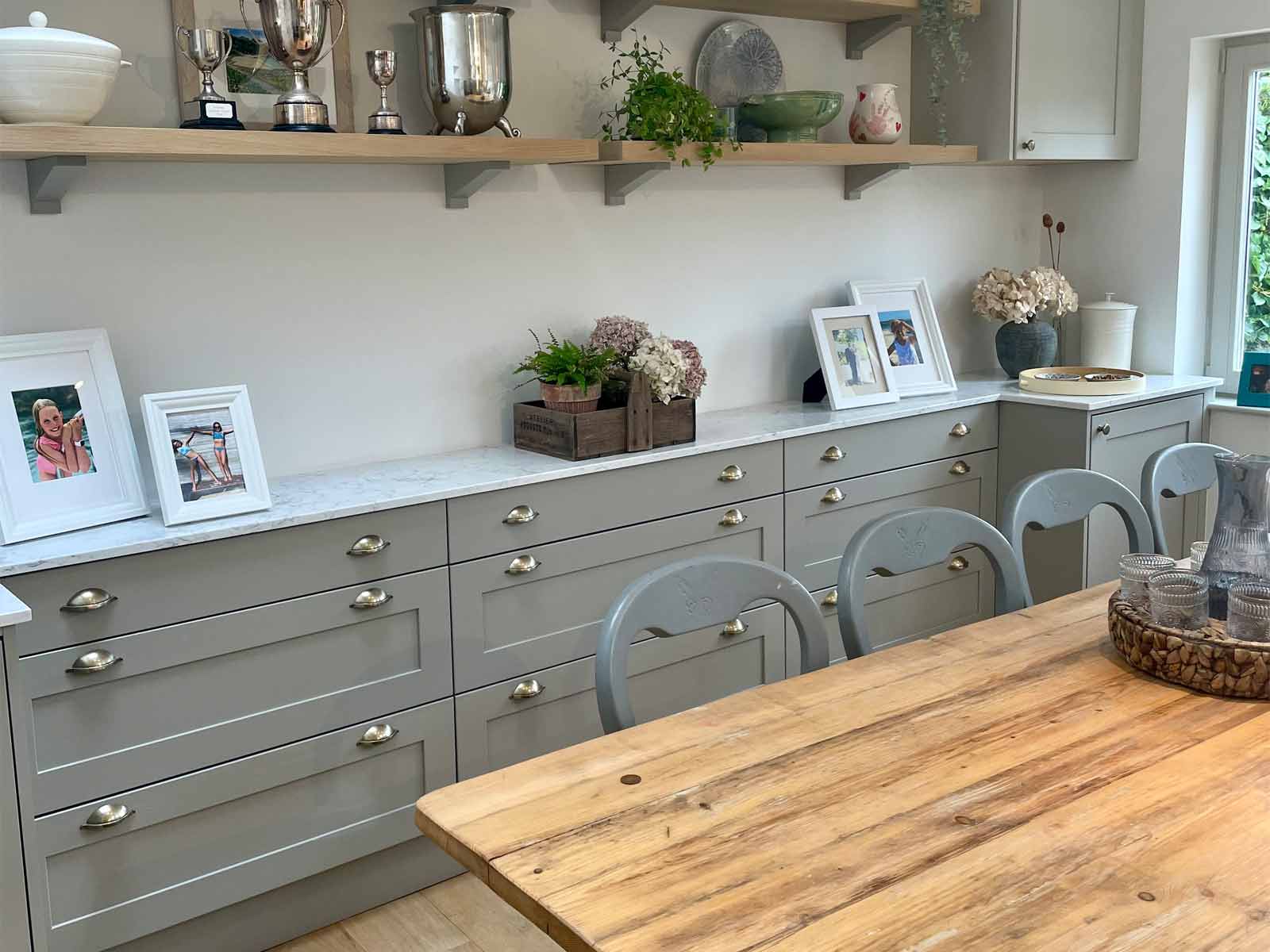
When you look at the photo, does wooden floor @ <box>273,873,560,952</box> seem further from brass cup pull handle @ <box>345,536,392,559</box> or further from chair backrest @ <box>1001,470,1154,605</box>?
chair backrest @ <box>1001,470,1154,605</box>

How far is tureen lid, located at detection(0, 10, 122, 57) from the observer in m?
2.16

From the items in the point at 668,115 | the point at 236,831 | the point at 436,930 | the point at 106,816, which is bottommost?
the point at 436,930

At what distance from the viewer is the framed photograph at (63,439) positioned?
7.55ft

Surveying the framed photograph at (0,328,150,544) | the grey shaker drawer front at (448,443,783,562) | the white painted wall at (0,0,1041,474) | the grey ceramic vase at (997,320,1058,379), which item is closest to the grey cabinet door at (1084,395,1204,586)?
the grey ceramic vase at (997,320,1058,379)

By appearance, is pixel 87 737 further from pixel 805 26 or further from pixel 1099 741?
pixel 805 26

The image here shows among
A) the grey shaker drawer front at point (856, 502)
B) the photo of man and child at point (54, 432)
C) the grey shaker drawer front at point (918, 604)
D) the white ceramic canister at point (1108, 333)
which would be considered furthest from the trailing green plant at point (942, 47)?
the photo of man and child at point (54, 432)

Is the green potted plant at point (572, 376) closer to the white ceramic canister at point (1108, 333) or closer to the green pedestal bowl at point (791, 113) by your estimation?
the green pedestal bowl at point (791, 113)

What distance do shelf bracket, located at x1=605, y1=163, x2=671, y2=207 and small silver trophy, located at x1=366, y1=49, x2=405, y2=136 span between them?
2.33 ft

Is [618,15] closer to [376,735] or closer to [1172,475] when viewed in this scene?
[1172,475]

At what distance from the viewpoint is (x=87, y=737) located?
7.35 feet

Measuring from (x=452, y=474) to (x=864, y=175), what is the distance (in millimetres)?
1747

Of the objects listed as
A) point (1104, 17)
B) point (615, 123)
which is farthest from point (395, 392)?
point (1104, 17)

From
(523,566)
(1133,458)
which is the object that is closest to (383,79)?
(523,566)

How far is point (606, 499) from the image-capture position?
2.90m
